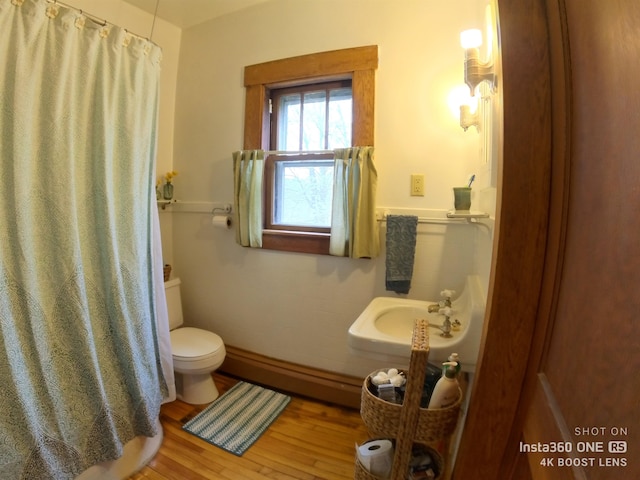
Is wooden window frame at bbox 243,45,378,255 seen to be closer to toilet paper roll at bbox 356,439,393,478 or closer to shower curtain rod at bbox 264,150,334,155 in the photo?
shower curtain rod at bbox 264,150,334,155

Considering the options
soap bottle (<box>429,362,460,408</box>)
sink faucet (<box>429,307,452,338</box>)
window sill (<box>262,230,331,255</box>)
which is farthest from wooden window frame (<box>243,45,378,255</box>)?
soap bottle (<box>429,362,460,408</box>)

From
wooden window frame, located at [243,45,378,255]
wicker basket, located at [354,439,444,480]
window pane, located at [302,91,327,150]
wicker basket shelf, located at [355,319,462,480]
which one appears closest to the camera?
wicker basket shelf, located at [355,319,462,480]

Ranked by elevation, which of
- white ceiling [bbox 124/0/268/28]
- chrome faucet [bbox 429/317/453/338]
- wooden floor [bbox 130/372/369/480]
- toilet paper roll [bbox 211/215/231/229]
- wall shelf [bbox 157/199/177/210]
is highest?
white ceiling [bbox 124/0/268/28]

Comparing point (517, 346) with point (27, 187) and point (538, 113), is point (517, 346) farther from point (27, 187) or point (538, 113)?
point (27, 187)

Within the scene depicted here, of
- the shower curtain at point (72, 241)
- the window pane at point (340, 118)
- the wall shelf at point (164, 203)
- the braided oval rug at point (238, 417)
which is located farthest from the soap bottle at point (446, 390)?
the wall shelf at point (164, 203)

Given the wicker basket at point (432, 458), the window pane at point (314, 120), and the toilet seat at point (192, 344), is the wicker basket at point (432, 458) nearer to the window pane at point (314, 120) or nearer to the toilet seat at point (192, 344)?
the toilet seat at point (192, 344)

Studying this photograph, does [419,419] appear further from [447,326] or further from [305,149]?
[305,149]

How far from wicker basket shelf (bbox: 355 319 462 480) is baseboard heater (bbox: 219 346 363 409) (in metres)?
0.90

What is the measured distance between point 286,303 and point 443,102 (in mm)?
1498

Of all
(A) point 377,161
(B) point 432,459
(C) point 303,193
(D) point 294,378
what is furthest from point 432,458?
(C) point 303,193

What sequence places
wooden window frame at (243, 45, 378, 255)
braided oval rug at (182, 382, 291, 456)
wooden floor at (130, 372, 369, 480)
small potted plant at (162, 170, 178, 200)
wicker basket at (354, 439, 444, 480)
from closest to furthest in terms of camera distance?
wicker basket at (354, 439, 444, 480) → wooden floor at (130, 372, 369, 480) → braided oval rug at (182, 382, 291, 456) → wooden window frame at (243, 45, 378, 255) → small potted plant at (162, 170, 178, 200)

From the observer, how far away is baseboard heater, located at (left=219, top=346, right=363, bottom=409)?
1.83 metres

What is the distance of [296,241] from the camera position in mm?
1932

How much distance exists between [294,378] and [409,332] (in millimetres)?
901
